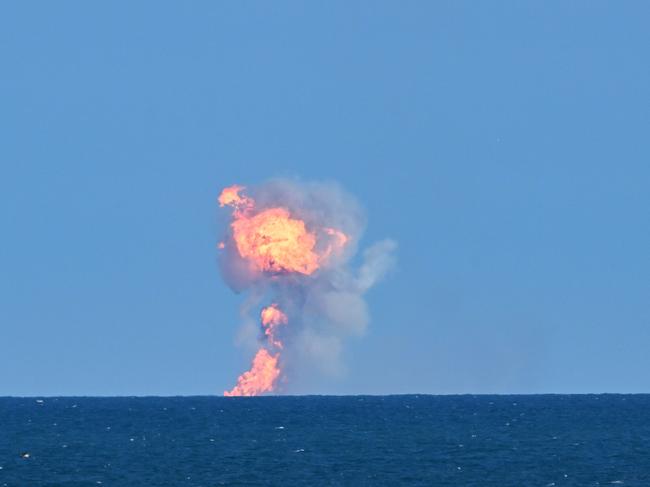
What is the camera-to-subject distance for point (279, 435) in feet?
566

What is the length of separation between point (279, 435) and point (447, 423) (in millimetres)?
31225

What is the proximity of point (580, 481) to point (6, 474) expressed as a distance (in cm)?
4190

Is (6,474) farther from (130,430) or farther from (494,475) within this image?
(130,430)

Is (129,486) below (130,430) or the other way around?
below

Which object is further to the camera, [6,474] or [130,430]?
[130,430]

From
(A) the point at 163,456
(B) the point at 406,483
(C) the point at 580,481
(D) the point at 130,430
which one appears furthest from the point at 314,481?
(D) the point at 130,430

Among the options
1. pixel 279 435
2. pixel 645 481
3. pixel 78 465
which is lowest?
pixel 645 481

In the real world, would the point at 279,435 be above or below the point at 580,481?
above

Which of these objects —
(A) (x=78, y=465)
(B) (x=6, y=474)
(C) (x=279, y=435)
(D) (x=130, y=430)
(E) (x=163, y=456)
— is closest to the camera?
(B) (x=6, y=474)

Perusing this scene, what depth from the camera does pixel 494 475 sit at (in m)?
117

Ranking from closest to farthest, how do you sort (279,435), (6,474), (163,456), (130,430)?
1. (6,474)
2. (163,456)
3. (279,435)
4. (130,430)

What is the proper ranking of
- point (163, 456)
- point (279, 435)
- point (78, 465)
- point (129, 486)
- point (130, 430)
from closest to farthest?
point (129, 486) → point (78, 465) → point (163, 456) → point (279, 435) → point (130, 430)

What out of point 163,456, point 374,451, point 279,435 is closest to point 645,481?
point 374,451

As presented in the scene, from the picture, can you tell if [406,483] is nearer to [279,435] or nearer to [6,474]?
[6,474]
